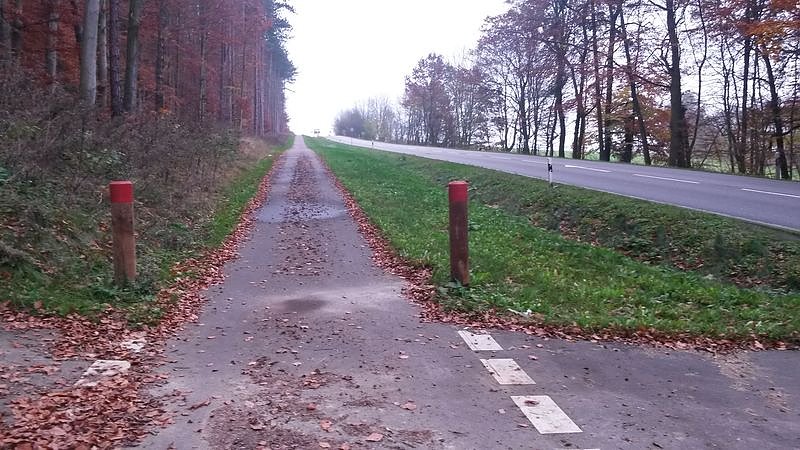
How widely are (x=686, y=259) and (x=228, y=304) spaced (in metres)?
7.34

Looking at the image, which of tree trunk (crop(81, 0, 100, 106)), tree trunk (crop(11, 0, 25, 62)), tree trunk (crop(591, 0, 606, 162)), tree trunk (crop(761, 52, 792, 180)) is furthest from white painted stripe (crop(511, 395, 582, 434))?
tree trunk (crop(591, 0, 606, 162))

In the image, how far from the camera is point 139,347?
5719 mm

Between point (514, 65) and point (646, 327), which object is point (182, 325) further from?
point (514, 65)

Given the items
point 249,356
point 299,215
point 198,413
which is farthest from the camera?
point 299,215

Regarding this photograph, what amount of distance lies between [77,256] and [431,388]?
5251mm

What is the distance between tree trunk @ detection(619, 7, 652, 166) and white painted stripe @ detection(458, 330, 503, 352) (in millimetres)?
31947

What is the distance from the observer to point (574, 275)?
9062mm

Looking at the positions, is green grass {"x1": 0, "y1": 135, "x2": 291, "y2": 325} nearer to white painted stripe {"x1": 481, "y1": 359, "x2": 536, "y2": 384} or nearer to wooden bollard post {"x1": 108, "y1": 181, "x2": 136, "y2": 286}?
wooden bollard post {"x1": 108, "y1": 181, "x2": 136, "y2": 286}

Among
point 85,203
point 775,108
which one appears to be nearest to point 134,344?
point 85,203

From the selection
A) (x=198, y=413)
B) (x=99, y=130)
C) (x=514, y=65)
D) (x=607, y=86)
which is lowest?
(x=198, y=413)

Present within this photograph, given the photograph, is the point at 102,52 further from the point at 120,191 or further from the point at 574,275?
the point at 574,275

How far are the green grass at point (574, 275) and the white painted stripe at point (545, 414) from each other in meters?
2.14

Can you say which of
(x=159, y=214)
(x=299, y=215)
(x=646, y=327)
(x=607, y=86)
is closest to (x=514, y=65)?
(x=607, y=86)

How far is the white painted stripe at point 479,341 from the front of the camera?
5.76 meters
